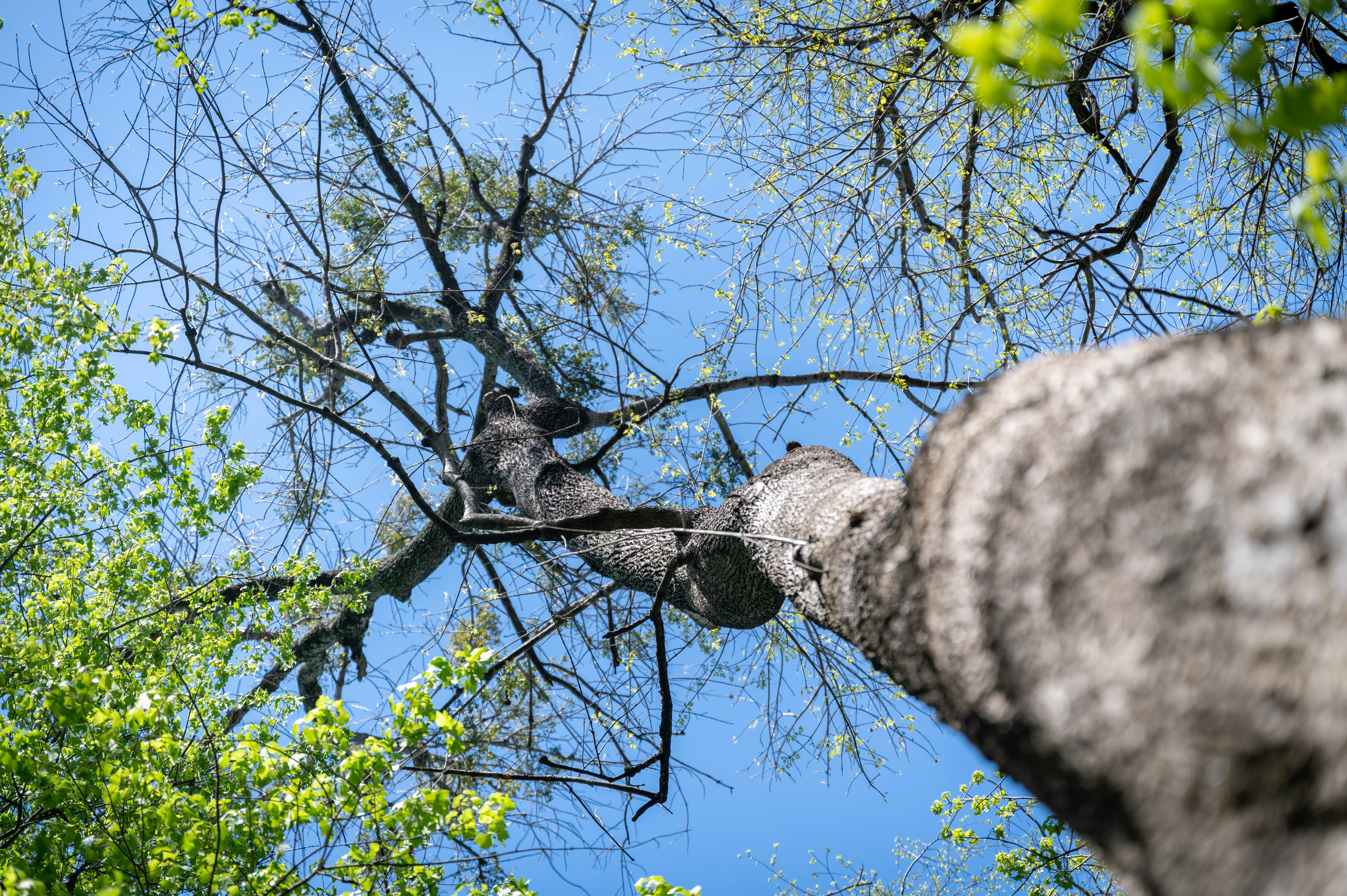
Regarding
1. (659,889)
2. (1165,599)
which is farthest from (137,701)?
(1165,599)

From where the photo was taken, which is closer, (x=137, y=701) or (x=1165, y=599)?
(x=1165, y=599)

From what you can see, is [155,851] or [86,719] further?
[86,719]

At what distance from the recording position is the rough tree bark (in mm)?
575

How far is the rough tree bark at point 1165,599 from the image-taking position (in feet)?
1.89

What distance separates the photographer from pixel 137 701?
87.2 inches

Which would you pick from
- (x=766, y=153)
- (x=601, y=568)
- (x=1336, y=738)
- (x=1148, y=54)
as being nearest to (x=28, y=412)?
(x=601, y=568)

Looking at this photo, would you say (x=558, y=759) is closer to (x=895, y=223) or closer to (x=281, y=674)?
(x=281, y=674)

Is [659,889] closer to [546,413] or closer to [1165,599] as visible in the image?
[1165,599]

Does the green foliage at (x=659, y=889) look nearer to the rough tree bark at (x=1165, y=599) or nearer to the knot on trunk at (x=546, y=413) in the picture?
the rough tree bark at (x=1165, y=599)

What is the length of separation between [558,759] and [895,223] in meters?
3.45

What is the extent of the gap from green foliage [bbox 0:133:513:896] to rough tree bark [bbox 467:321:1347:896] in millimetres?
1398

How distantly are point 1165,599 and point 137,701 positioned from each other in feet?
8.73

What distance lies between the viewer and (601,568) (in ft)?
11.0

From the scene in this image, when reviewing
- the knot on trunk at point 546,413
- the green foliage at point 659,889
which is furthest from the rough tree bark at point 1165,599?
the knot on trunk at point 546,413
